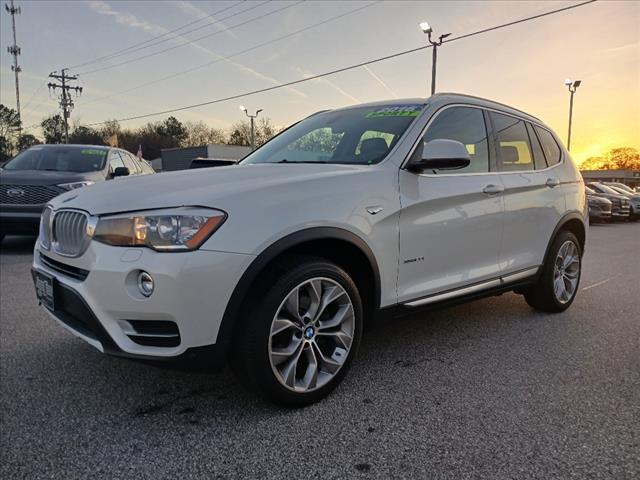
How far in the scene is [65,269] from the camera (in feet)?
8.36

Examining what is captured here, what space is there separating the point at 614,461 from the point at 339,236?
5.22 ft

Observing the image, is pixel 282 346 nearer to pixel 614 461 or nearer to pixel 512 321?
pixel 614 461

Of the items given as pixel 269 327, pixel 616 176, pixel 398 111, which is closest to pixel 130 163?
pixel 398 111

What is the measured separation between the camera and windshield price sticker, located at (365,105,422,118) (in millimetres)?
3318

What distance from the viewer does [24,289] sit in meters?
5.17

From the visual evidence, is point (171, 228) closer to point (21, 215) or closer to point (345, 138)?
point (345, 138)

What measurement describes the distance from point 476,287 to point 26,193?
6.73 meters

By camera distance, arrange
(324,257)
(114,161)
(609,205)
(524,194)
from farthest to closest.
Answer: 1. (609,205)
2. (114,161)
3. (524,194)
4. (324,257)

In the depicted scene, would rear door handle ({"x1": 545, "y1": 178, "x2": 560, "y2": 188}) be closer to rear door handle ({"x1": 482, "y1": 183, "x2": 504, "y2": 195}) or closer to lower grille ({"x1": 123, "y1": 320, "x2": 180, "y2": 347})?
rear door handle ({"x1": 482, "y1": 183, "x2": 504, "y2": 195})

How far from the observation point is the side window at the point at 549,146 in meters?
4.43

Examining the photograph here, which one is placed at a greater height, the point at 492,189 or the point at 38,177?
the point at 38,177

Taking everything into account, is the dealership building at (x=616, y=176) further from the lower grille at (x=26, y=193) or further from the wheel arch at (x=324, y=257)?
the wheel arch at (x=324, y=257)

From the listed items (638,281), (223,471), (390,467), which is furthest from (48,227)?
(638,281)

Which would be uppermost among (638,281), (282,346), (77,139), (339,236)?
(77,139)
